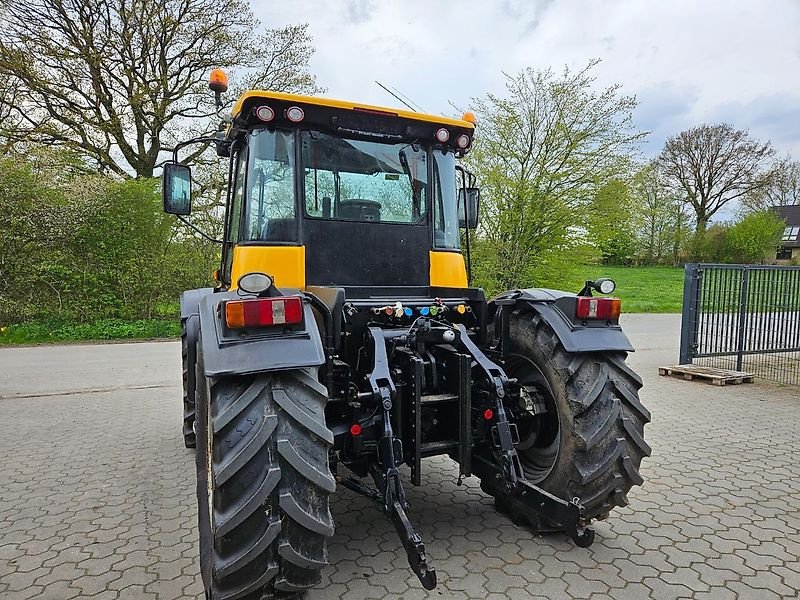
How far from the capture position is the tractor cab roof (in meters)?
3.39

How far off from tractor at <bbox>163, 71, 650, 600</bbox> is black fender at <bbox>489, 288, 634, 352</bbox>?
0.04 ft

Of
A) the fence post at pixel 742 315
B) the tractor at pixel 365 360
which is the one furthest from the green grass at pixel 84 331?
the fence post at pixel 742 315

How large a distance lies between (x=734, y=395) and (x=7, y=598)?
822 centimetres

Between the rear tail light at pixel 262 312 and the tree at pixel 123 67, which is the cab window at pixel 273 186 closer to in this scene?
the rear tail light at pixel 262 312

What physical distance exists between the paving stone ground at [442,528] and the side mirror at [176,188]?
2.13 metres

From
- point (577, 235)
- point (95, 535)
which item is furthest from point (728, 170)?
point (95, 535)

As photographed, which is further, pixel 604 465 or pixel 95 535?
pixel 95 535

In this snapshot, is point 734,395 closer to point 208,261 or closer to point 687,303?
point 687,303

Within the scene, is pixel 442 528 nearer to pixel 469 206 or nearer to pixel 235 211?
pixel 469 206

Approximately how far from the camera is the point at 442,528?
11.2ft

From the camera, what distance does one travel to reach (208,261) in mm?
14781

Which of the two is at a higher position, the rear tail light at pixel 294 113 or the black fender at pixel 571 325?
the rear tail light at pixel 294 113

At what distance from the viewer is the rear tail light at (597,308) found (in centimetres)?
318

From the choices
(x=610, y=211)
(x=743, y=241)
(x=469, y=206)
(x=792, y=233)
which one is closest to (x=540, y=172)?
(x=610, y=211)
